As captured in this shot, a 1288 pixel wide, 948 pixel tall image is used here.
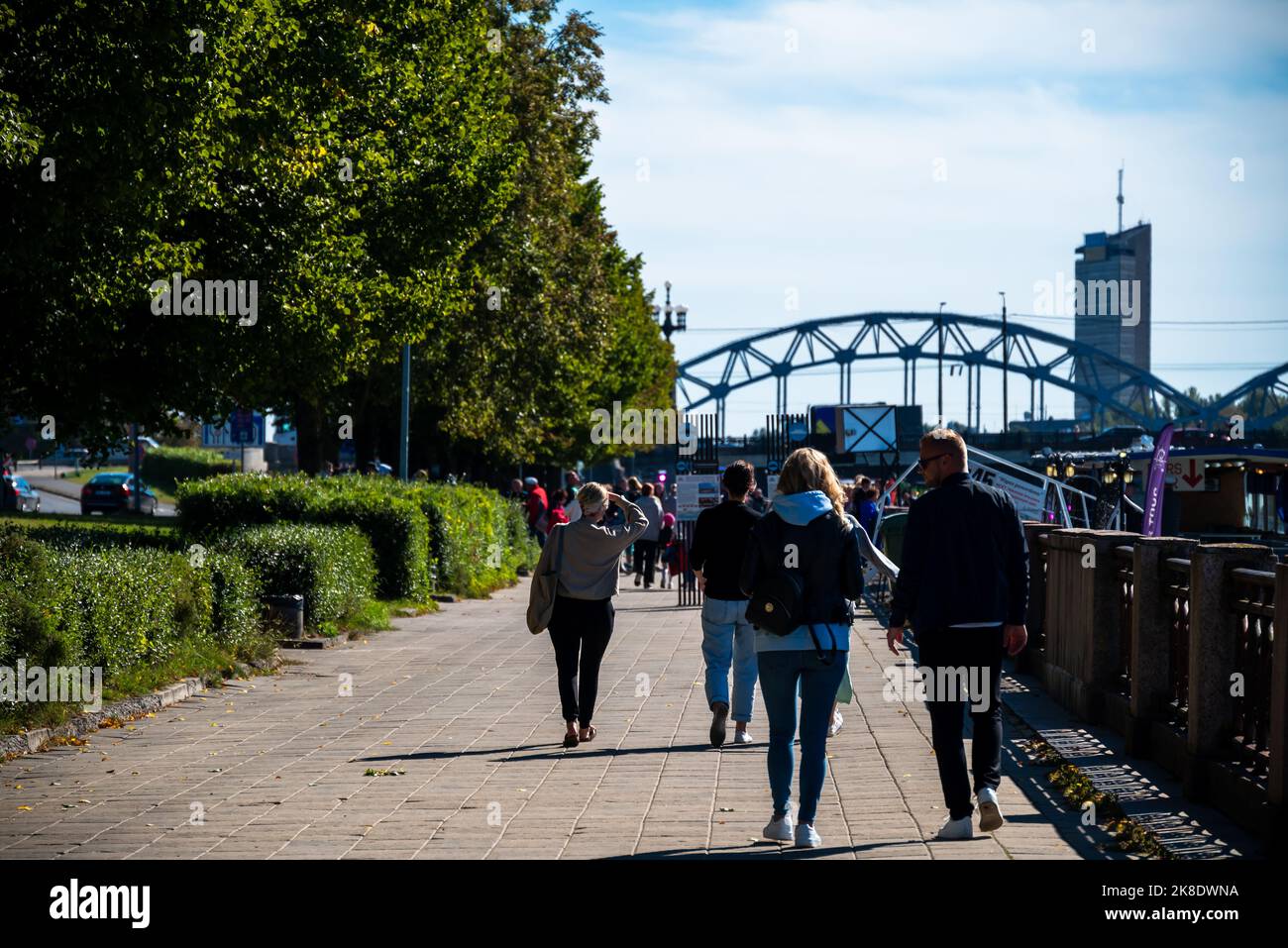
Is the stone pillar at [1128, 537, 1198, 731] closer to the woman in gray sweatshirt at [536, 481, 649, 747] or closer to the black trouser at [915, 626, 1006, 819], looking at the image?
the black trouser at [915, 626, 1006, 819]

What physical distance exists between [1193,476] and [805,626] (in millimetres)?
29544

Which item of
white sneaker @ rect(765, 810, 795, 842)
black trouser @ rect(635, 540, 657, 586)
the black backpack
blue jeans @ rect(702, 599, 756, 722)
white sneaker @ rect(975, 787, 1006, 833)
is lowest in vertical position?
black trouser @ rect(635, 540, 657, 586)

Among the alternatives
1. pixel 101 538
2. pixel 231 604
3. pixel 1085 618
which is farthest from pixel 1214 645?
pixel 101 538

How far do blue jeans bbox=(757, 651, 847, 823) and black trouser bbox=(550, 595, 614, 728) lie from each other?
136 inches

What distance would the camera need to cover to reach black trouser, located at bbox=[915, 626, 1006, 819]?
7.49 metres

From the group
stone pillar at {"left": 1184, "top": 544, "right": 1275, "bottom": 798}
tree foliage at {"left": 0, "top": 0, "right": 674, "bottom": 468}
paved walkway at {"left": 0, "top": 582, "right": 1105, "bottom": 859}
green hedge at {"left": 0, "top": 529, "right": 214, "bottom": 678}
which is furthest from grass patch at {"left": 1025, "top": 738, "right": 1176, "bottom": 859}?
tree foliage at {"left": 0, "top": 0, "right": 674, "bottom": 468}

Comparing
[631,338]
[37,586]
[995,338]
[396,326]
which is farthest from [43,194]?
[995,338]

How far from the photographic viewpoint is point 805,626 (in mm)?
7664

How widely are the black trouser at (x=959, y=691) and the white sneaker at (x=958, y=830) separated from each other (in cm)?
3

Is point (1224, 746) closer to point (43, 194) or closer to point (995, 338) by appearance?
point (43, 194)

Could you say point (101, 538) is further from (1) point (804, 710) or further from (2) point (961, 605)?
(2) point (961, 605)

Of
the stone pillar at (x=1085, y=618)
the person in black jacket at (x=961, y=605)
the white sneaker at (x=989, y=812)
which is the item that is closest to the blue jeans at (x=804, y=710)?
the person in black jacket at (x=961, y=605)

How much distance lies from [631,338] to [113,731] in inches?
2048

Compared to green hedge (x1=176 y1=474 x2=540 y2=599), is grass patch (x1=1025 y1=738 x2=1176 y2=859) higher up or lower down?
lower down
